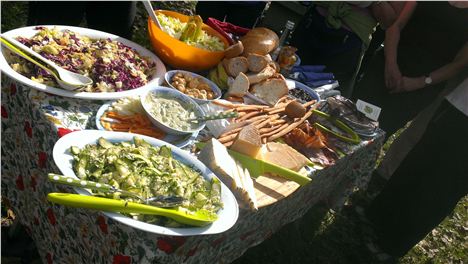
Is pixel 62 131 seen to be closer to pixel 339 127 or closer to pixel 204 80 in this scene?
pixel 204 80

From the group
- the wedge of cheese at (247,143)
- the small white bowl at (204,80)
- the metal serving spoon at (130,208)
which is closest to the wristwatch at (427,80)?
the small white bowl at (204,80)

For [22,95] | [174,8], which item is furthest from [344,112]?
[174,8]

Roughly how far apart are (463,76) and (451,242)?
172 centimetres

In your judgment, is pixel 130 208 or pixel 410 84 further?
pixel 410 84

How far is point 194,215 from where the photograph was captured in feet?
4.35

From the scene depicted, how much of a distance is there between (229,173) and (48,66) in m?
0.90

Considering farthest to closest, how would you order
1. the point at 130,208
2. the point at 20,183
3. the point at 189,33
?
the point at 189,33 < the point at 20,183 < the point at 130,208

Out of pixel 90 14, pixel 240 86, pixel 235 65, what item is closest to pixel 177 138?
pixel 240 86

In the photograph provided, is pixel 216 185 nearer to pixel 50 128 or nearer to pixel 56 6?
pixel 50 128

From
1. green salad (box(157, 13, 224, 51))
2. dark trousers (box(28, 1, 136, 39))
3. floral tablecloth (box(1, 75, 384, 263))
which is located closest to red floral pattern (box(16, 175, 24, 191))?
floral tablecloth (box(1, 75, 384, 263))

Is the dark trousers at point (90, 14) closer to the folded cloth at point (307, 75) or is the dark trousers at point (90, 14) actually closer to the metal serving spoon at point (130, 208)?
the folded cloth at point (307, 75)

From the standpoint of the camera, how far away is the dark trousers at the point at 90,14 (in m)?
2.77

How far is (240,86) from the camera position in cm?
238

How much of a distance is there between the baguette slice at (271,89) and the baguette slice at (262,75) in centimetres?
3
